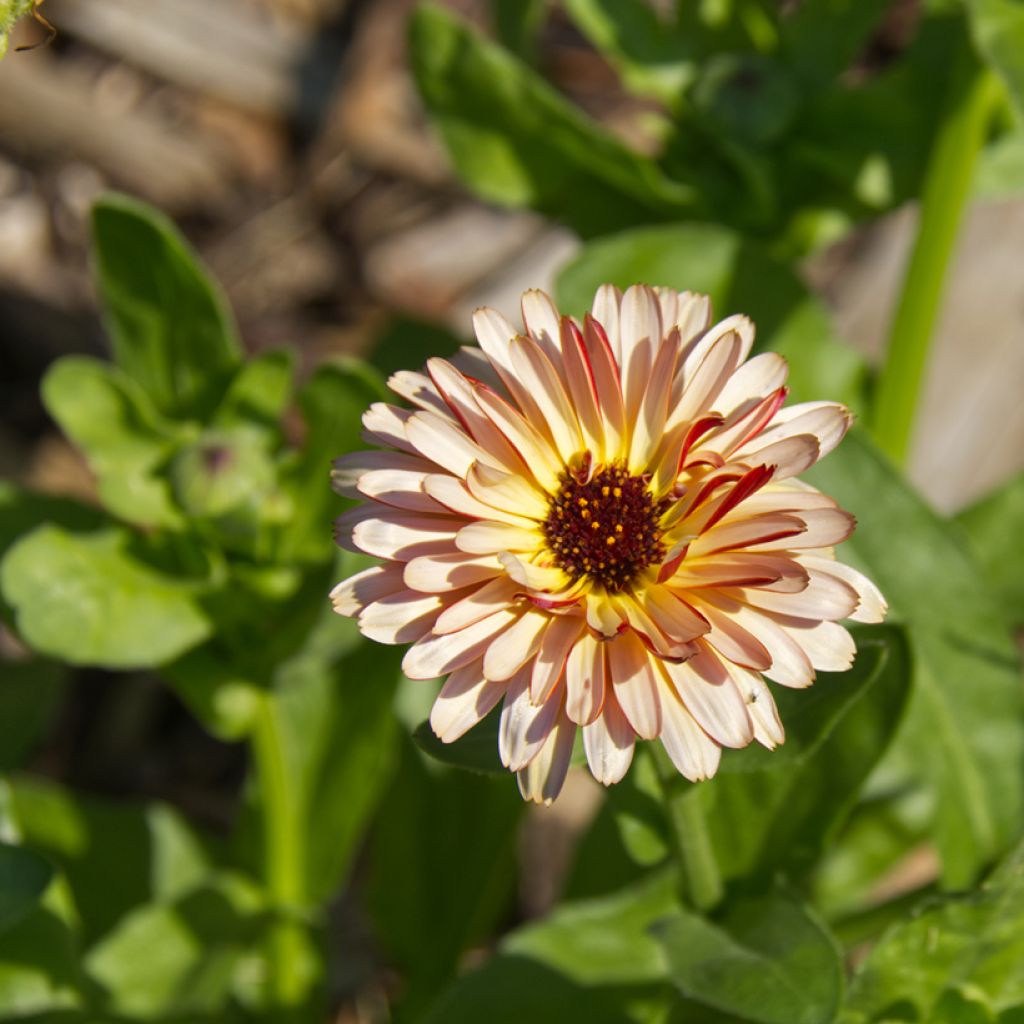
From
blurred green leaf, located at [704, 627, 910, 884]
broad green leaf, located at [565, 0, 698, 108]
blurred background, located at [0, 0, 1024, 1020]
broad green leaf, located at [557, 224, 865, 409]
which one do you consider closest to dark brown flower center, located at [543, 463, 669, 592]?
blurred green leaf, located at [704, 627, 910, 884]

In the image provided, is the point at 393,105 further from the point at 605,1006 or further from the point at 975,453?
the point at 605,1006

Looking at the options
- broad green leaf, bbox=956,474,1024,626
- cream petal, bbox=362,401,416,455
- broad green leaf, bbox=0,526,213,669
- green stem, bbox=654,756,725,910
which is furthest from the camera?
broad green leaf, bbox=956,474,1024,626

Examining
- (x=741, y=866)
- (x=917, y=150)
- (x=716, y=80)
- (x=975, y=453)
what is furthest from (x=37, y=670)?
(x=975, y=453)

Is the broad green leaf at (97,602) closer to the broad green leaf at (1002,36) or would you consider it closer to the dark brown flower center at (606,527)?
the dark brown flower center at (606,527)

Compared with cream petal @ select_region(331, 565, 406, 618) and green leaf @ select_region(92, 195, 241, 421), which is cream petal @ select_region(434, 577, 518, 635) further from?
green leaf @ select_region(92, 195, 241, 421)

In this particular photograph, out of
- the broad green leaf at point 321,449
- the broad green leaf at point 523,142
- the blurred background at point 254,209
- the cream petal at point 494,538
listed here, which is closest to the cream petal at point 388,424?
the cream petal at point 494,538

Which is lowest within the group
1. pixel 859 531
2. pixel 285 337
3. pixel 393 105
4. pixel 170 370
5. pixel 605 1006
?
pixel 605 1006

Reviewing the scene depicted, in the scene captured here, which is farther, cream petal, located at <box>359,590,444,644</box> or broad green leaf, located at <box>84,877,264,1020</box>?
broad green leaf, located at <box>84,877,264,1020</box>
